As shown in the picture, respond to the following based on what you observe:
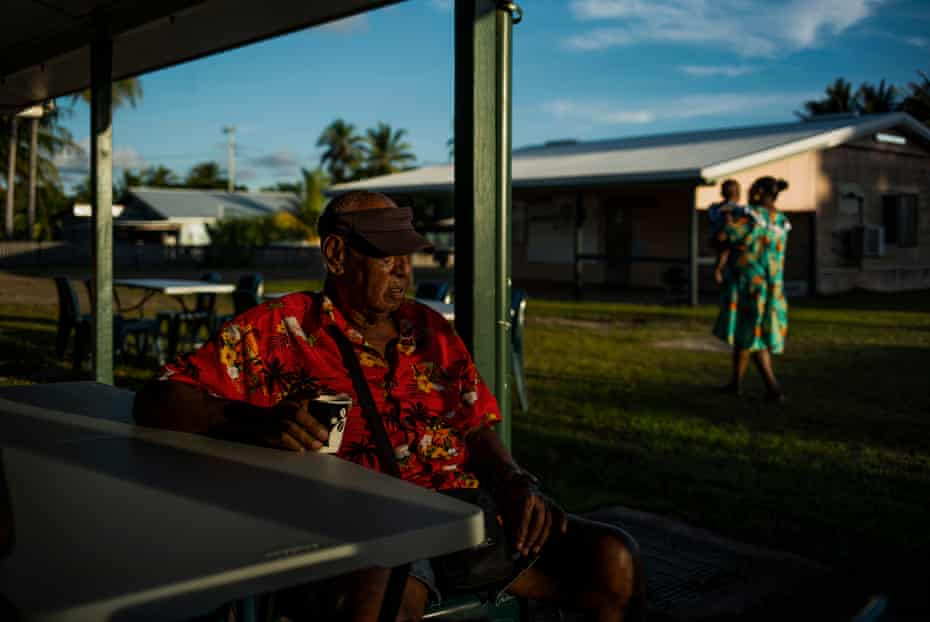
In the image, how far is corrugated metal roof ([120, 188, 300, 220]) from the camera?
154 ft

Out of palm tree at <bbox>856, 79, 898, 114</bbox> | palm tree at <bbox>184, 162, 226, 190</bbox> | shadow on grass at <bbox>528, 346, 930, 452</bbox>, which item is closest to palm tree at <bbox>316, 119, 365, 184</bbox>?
palm tree at <bbox>184, 162, 226, 190</bbox>

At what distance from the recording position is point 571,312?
1563cm

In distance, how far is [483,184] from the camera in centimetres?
319

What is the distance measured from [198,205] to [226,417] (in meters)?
48.8

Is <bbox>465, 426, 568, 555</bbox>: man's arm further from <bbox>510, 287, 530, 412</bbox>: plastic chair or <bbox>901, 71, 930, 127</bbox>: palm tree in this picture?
<bbox>901, 71, 930, 127</bbox>: palm tree

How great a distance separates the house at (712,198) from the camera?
750 inches

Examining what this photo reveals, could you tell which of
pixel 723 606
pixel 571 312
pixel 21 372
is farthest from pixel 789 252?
pixel 723 606

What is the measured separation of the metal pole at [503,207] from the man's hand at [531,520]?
0.92m

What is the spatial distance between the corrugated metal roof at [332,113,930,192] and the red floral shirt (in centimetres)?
1502

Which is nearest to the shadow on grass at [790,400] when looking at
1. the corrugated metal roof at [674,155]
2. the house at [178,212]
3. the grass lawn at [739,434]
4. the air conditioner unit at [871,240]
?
the grass lawn at [739,434]

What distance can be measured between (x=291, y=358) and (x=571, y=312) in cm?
1343

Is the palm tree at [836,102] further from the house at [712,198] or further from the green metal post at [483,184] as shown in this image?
the green metal post at [483,184]

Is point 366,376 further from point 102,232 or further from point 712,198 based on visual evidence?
point 712,198

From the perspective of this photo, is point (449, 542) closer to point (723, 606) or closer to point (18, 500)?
point (18, 500)
